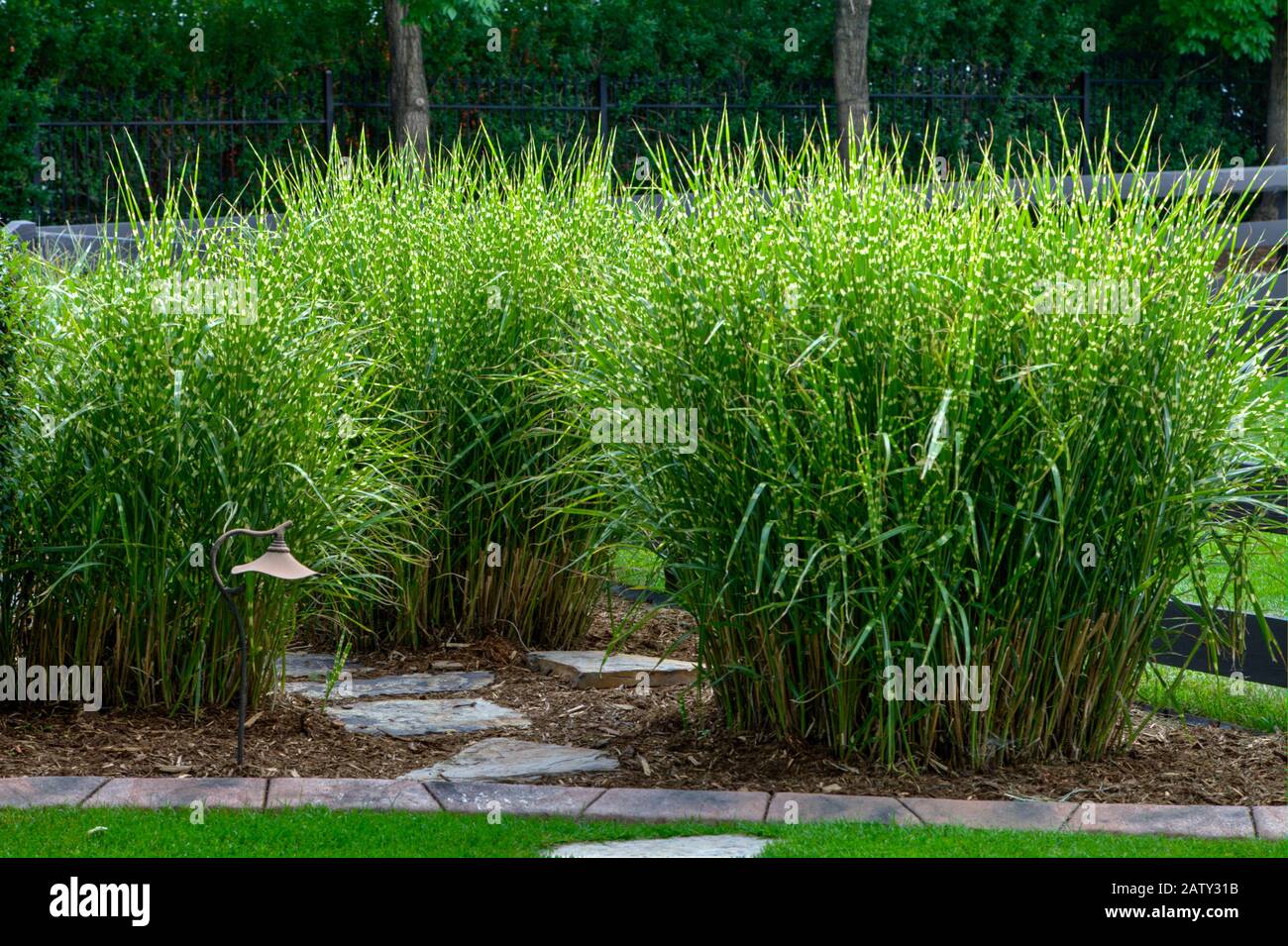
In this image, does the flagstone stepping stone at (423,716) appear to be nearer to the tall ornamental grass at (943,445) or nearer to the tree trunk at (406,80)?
the tall ornamental grass at (943,445)

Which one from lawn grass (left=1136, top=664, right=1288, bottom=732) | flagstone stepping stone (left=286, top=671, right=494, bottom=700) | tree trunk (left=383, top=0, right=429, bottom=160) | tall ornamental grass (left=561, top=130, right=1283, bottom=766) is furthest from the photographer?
tree trunk (left=383, top=0, right=429, bottom=160)

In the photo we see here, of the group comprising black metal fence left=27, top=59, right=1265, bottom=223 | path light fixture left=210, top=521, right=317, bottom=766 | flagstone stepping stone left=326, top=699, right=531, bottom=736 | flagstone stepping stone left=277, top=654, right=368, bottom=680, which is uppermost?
black metal fence left=27, top=59, right=1265, bottom=223

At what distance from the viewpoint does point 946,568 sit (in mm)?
4406

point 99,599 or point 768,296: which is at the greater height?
point 768,296

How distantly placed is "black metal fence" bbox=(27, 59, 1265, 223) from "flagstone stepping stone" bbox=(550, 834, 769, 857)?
9451 mm

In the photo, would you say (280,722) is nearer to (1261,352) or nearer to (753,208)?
(753,208)

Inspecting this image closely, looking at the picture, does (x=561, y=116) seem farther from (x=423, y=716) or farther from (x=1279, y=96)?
(x=423, y=716)

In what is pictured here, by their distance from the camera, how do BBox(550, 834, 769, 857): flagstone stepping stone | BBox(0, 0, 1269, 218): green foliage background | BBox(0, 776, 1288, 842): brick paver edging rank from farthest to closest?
BBox(0, 0, 1269, 218): green foliage background → BBox(0, 776, 1288, 842): brick paver edging → BBox(550, 834, 769, 857): flagstone stepping stone

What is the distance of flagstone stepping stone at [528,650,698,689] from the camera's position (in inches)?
241

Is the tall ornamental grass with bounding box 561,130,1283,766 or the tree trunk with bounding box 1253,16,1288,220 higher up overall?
the tree trunk with bounding box 1253,16,1288,220

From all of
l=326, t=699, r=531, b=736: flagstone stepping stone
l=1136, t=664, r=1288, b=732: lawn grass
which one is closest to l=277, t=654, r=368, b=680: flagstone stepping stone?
l=326, t=699, r=531, b=736: flagstone stepping stone

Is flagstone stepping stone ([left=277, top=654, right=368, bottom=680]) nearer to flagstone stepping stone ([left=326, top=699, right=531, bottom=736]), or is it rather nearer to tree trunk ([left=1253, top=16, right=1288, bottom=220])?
flagstone stepping stone ([left=326, top=699, right=531, bottom=736])

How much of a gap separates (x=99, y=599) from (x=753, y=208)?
8.10 ft
